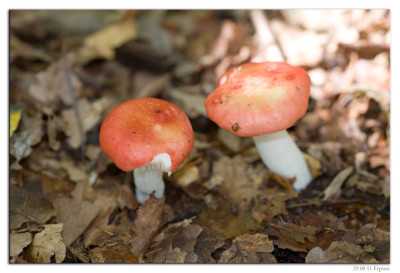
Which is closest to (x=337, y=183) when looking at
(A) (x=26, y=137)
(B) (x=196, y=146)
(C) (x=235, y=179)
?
(C) (x=235, y=179)

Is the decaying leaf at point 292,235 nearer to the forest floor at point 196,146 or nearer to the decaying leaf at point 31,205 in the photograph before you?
the forest floor at point 196,146

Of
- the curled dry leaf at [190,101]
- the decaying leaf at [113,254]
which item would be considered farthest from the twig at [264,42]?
the decaying leaf at [113,254]

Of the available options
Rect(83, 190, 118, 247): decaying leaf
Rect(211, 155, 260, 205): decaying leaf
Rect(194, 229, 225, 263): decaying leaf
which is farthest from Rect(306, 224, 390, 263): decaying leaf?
Rect(83, 190, 118, 247): decaying leaf

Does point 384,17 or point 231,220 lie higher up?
point 384,17

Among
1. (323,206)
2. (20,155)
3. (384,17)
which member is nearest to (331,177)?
(323,206)

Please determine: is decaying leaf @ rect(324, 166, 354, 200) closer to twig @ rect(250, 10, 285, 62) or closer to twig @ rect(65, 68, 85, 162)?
twig @ rect(250, 10, 285, 62)

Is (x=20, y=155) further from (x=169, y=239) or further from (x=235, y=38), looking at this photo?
(x=235, y=38)
